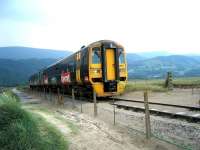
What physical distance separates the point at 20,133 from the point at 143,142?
318cm

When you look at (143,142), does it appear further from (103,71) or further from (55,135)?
(103,71)

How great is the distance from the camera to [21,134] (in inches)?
276

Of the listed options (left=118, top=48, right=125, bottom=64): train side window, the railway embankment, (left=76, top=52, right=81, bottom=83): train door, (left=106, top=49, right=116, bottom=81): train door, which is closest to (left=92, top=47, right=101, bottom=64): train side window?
(left=106, top=49, right=116, bottom=81): train door

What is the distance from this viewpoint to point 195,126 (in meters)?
10.3

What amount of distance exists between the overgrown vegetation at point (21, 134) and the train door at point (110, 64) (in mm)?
12886

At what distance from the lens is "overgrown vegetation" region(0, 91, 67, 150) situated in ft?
22.5

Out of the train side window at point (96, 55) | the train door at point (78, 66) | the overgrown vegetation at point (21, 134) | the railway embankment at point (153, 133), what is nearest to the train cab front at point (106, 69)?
the train side window at point (96, 55)

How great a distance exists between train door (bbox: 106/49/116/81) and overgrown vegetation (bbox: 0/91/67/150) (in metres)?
12.9

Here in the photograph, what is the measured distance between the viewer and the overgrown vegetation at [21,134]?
270 inches

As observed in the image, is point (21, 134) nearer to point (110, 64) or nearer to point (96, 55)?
point (96, 55)

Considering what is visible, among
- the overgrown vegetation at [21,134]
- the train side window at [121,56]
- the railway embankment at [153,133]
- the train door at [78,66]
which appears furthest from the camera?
the train door at [78,66]

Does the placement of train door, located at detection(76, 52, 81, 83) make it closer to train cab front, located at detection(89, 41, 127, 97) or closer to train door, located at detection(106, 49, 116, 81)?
train cab front, located at detection(89, 41, 127, 97)

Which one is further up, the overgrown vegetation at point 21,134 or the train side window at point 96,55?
the train side window at point 96,55

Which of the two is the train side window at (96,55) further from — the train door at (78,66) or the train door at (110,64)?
the train door at (78,66)
